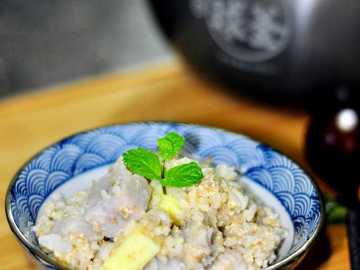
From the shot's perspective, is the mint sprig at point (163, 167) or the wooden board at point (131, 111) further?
the wooden board at point (131, 111)

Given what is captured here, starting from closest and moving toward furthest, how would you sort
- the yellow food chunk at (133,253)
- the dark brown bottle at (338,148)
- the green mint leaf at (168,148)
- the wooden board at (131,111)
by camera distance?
1. the yellow food chunk at (133,253)
2. the green mint leaf at (168,148)
3. the dark brown bottle at (338,148)
4. the wooden board at (131,111)

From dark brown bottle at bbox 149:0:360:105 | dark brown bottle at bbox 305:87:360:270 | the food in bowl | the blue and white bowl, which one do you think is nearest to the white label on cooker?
dark brown bottle at bbox 149:0:360:105

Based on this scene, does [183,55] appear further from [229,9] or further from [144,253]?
[144,253]

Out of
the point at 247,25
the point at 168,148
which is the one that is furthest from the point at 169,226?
the point at 247,25

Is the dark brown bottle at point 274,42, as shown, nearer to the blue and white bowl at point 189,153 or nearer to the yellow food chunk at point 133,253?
the blue and white bowl at point 189,153

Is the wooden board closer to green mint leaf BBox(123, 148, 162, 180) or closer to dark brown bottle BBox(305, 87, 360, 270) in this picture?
dark brown bottle BBox(305, 87, 360, 270)

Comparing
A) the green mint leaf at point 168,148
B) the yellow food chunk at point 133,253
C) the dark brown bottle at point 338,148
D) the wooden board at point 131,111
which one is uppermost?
the green mint leaf at point 168,148

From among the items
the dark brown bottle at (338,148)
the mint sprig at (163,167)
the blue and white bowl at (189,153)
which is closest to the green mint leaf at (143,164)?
the mint sprig at (163,167)
